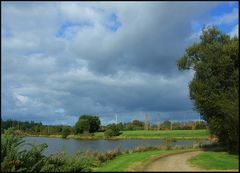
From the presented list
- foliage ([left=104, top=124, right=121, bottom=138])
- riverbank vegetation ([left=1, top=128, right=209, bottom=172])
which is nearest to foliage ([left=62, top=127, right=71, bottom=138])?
foliage ([left=104, top=124, right=121, bottom=138])

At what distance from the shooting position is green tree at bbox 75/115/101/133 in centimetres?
13300

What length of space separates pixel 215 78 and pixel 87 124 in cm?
10344

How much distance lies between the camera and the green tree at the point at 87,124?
133 m

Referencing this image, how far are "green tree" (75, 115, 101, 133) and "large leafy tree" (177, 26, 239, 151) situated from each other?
99.4 m

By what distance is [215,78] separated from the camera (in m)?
32.8

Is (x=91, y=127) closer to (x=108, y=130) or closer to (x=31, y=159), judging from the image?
(x=108, y=130)

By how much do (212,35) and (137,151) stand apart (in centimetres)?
1279

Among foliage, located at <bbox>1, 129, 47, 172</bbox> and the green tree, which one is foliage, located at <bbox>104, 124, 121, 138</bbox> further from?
foliage, located at <bbox>1, 129, 47, 172</bbox>

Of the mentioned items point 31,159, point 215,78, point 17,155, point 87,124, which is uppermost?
point 87,124

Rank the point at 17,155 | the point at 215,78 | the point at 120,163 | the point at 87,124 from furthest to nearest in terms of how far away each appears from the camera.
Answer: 1. the point at 87,124
2. the point at 215,78
3. the point at 120,163
4. the point at 17,155

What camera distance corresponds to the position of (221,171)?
22.8 m

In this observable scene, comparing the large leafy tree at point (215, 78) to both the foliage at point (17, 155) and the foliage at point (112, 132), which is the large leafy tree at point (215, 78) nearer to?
the foliage at point (17, 155)

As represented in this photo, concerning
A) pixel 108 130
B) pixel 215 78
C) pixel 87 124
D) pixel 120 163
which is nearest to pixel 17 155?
pixel 120 163

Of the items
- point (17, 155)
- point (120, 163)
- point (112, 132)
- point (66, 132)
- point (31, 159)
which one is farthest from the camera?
point (66, 132)
